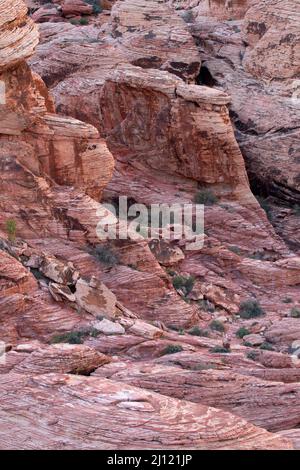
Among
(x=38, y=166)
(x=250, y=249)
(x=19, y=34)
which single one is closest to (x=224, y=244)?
(x=250, y=249)

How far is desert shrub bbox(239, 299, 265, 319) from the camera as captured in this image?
25.7 meters

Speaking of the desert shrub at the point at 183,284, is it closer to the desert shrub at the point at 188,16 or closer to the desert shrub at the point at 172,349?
the desert shrub at the point at 172,349

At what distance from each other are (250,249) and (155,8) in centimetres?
1004

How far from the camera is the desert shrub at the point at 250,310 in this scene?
25.7 m

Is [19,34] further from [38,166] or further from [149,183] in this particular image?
[149,183]

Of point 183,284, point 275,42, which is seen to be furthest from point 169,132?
point 183,284

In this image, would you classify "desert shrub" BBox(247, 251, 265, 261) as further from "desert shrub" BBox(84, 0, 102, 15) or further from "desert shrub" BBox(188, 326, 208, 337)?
"desert shrub" BBox(84, 0, 102, 15)

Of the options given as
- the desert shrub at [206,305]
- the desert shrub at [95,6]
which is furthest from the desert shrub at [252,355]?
the desert shrub at [95,6]

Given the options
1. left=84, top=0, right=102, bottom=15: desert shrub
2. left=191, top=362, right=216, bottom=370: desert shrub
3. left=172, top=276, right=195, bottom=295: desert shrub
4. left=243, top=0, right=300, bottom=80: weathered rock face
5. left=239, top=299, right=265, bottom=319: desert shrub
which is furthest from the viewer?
left=84, top=0, right=102, bottom=15: desert shrub

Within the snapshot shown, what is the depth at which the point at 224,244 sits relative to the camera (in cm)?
2920

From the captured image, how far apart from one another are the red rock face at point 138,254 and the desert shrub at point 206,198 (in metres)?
0.07

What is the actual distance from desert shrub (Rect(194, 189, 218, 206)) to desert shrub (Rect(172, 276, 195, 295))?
14.9 feet

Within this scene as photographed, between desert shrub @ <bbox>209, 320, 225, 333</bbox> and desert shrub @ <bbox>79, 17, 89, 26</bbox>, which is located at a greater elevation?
desert shrub @ <bbox>79, 17, 89, 26</bbox>

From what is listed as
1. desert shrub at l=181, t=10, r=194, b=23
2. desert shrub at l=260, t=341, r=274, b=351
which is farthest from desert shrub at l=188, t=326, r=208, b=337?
desert shrub at l=181, t=10, r=194, b=23
